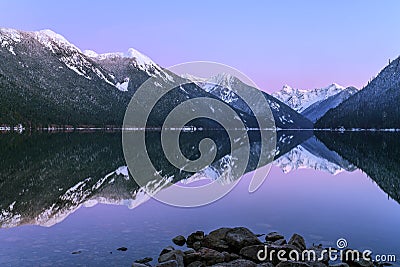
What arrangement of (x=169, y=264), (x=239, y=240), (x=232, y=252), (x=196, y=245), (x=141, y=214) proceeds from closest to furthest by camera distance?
(x=169, y=264) → (x=232, y=252) → (x=239, y=240) → (x=196, y=245) → (x=141, y=214)

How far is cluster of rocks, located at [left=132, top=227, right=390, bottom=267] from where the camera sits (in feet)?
54.2

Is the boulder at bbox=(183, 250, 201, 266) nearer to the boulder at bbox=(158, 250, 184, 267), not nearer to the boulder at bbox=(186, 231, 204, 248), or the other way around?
the boulder at bbox=(158, 250, 184, 267)

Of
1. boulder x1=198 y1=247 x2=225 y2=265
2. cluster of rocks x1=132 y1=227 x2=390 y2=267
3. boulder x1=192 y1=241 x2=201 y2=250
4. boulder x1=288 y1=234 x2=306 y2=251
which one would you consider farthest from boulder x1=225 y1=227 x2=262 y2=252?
boulder x1=198 y1=247 x2=225 y2=265

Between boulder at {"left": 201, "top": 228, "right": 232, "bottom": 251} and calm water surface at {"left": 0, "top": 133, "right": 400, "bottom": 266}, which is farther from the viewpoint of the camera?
calm water surface at {"left": 0, "top": 133, "right": 400, "bottom": 266}

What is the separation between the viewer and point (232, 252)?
19.5 meters

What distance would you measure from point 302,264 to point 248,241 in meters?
4.44

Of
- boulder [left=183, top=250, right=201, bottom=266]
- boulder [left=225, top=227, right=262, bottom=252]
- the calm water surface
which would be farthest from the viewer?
the calm water surface

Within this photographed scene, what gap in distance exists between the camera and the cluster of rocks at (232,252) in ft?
54.2

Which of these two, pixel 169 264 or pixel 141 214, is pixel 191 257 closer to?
pixel 169 264

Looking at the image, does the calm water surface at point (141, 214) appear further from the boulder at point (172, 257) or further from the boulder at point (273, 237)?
the boulder at point (172, 257)

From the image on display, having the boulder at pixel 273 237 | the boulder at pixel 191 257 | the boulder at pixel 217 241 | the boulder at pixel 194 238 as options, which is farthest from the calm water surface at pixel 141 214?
the boulder at pixel 217 241

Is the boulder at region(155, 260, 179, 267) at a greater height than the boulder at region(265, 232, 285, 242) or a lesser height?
greater

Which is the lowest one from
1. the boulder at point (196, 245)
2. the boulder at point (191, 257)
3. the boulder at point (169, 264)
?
the boulder at point (196, 245)

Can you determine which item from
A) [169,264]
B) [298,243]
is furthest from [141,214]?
[169,264]
